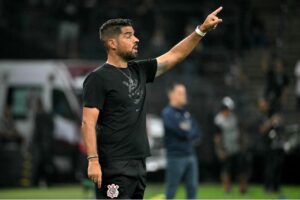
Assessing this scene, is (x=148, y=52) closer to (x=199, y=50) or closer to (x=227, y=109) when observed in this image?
(x=199, y=50)

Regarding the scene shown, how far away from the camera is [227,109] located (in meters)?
22.3

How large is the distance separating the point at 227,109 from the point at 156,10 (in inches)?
237

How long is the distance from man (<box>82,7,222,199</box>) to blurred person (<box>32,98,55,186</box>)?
51.1 feet

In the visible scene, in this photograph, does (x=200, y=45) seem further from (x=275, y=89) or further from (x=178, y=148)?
(x=178, y=148)

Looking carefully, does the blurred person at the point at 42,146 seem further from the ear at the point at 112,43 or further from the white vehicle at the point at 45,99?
the ear at the point at 112,43

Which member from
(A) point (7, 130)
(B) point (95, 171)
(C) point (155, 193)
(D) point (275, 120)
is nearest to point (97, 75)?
(B) point (95, 171)

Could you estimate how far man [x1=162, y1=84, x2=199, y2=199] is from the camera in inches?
575

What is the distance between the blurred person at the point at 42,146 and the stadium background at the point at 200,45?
1.71 feet

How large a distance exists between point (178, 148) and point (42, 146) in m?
10.4

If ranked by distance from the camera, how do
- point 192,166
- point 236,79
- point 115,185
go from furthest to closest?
point 236,79, point 192,166, point 115,185

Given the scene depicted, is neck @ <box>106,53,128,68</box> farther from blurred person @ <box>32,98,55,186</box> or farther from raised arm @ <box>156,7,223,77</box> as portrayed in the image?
blurred person @ <box>32,98,55,186</box>

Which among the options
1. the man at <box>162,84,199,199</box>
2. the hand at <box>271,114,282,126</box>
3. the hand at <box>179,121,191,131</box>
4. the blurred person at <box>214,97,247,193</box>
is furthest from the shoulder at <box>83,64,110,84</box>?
the blurred person at <box>214,97,247,193</box>

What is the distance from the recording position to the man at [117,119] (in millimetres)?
8461

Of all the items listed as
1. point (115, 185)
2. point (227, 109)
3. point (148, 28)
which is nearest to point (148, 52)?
point (148, 28)
